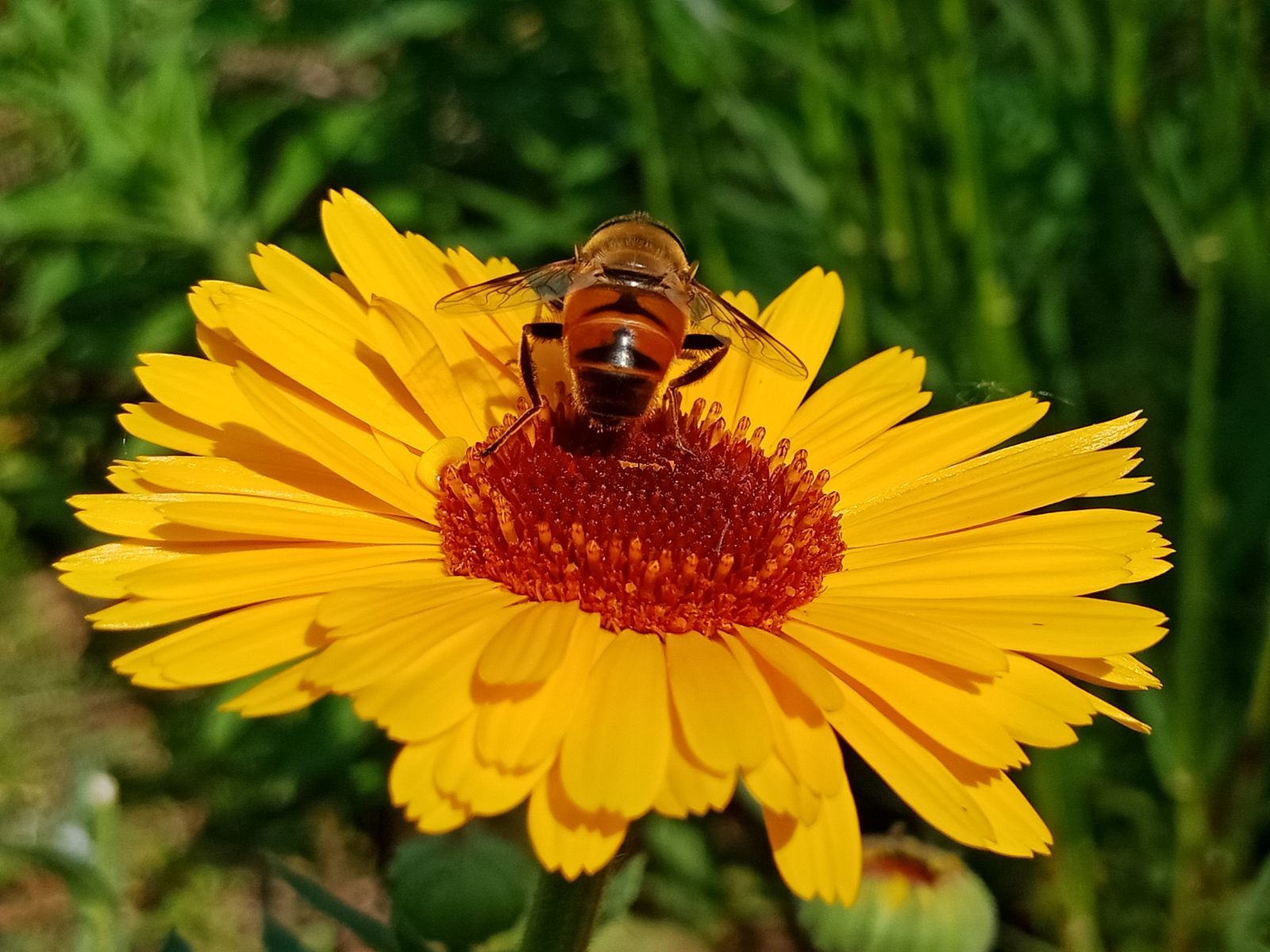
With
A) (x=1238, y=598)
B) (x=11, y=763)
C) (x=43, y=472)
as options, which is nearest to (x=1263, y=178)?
(x=1238, y=598)

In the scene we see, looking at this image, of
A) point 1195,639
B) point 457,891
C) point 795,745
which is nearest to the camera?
point 795,745

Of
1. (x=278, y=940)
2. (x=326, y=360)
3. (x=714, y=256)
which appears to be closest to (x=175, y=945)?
(x=278, y=940)

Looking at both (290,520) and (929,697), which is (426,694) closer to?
(290,520)

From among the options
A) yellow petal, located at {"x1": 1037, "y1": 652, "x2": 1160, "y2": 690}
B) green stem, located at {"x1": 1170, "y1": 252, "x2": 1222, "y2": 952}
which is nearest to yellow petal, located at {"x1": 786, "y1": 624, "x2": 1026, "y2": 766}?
yellow petal, located at {"x1": 1037, "y1": 652, "x2": 1160, "y2": 690}

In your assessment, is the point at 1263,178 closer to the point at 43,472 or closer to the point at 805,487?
the point at 805,487

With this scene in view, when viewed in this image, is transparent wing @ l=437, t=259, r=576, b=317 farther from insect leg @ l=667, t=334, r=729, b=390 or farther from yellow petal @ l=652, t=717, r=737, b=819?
yellow petal @ l=652, t=717, r=737, b=819
